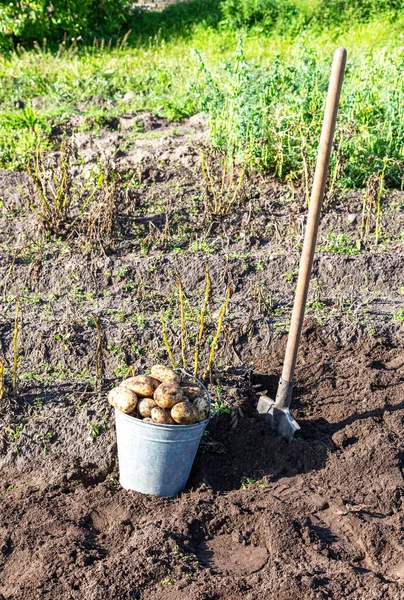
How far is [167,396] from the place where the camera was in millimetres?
3379

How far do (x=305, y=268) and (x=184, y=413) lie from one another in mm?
903

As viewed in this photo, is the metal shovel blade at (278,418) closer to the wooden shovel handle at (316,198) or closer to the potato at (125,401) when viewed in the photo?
the wooden shovel handle at (316,198)

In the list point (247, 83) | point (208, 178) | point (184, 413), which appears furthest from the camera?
point (247, 83)

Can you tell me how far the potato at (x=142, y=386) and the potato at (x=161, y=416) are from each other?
0.33ft

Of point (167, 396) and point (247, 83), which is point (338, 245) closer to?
point (247, 83)

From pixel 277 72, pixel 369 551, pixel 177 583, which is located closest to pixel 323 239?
pixel 277 72

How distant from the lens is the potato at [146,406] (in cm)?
339

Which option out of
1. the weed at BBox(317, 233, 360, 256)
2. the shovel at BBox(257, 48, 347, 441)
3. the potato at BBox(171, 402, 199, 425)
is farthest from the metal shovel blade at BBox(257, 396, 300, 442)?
the weed at BBox(317, 233, 360, 256)

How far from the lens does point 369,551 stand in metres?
3.22

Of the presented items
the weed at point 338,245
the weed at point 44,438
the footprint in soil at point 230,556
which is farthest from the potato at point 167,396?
the weed at point 338,245

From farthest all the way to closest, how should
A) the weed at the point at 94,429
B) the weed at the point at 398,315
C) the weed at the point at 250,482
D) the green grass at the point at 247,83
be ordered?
the green grass at the point at 247,83
the weed at the point at 398,315
the weed at the point at 94,429
the weed at the point at 250,482

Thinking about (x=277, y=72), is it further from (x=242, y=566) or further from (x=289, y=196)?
(x=242, y=566)

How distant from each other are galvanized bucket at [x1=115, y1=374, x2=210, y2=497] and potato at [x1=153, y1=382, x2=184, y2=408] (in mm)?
109

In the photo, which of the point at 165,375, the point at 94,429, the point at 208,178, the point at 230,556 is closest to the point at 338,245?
the point at 208,178
